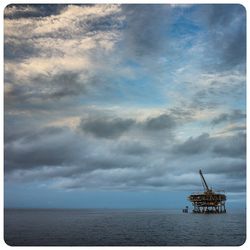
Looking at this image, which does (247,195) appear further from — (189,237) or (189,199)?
(189,199)

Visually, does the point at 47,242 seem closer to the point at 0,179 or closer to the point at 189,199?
the point at 0,179

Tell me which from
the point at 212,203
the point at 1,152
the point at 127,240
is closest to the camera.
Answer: the point at 1,152

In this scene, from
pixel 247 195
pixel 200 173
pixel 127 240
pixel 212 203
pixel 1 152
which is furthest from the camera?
pixel 200 173

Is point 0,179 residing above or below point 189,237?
above

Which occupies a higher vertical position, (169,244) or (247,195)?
(247,195)

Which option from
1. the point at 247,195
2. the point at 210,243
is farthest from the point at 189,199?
the point at 247,195

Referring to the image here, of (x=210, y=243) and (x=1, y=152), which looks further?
(x=210, y=243)

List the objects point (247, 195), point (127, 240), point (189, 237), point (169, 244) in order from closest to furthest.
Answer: point (247, 195), point (169, 244), point (127, 240), point (189, 237)

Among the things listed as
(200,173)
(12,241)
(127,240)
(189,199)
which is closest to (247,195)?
(127,240)

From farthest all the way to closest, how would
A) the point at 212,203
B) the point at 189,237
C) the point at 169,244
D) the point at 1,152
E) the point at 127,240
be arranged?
the point at 212,203
the point at 189,237
the point at 127,240
the point at 169,244
the point at 1,152
